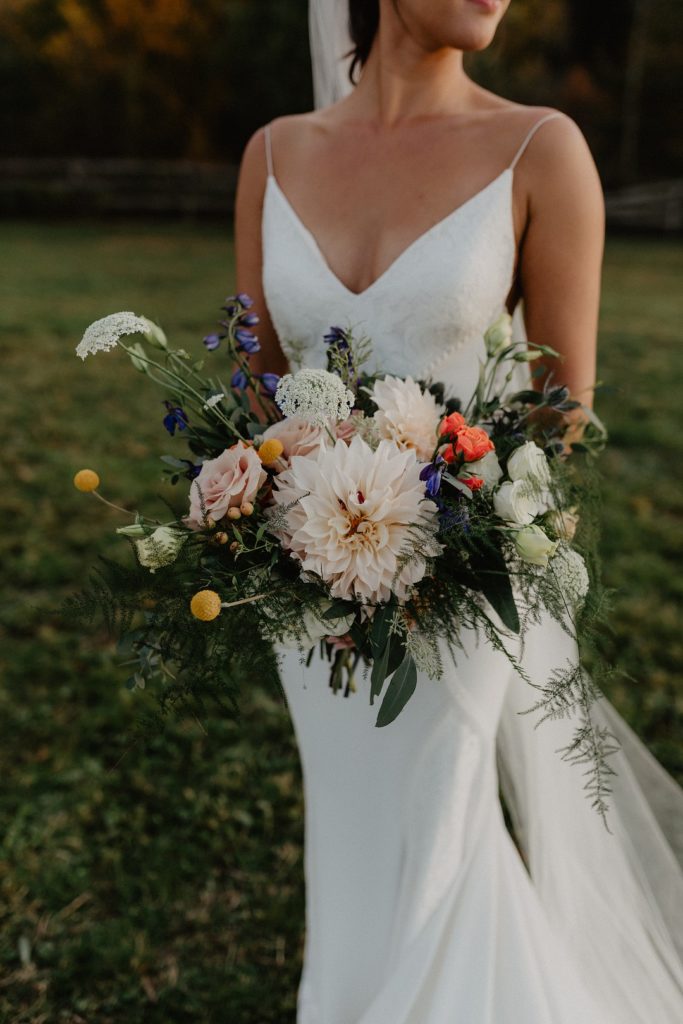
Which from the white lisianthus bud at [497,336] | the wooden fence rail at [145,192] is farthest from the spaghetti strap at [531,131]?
the wooden fence rail at [145,192]

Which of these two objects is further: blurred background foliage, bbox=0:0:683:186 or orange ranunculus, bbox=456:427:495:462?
blurred background foliage, bbox=0:0:683:186

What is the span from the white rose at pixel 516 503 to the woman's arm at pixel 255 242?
4.01ft

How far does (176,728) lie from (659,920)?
6.11 feet

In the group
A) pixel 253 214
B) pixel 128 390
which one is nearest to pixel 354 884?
pixel 253 214

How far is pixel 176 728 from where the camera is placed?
3.40m

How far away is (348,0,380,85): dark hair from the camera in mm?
2391

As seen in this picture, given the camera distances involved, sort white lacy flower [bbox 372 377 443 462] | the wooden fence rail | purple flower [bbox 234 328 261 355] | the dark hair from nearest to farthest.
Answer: white lacy flower [bbox 372 377 443 462] < purple flower [bbox 234 328 261 355] < the dark hair < the wooden fence rail

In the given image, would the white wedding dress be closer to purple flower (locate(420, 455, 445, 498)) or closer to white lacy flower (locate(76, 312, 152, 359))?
purple flower (locate(420, 455, 445, 498))

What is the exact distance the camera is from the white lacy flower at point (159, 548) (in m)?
1.46

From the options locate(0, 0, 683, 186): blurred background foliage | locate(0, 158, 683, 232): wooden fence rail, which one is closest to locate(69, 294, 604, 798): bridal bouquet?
locate(0, 158, 683, 232): wooden fence rail

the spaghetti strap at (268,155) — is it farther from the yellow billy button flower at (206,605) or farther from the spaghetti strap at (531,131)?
the yellow billy button flower at (206,605)

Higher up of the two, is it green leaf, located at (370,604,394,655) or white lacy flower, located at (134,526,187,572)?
white lacy flower, located at (134,526,187,572)

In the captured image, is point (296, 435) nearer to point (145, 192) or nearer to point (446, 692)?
point (446, 692)

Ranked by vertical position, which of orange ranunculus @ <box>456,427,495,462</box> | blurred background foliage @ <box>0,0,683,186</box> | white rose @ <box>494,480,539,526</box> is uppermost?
orange ranunculus @ <box>456,427,495,462</box>
